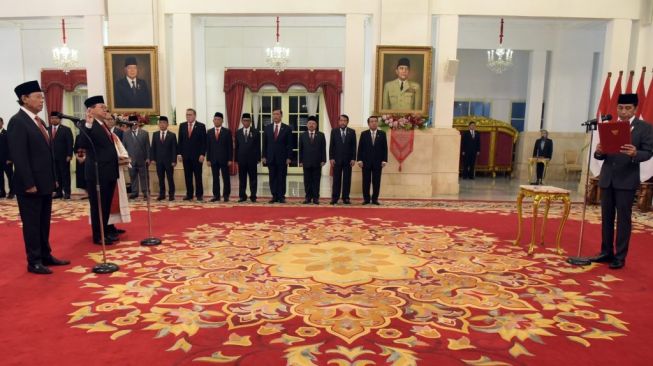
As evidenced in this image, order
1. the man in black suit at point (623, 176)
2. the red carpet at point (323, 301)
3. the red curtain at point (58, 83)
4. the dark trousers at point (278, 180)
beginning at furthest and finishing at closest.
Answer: the red curtain at point (58, 83), the dark trousers at point (278, 180), the man in black suit at point (623, 176), the red carpet at point (323, 301)

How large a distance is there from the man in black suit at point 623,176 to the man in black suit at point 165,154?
679 cm

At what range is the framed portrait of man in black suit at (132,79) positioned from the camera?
8992 mm

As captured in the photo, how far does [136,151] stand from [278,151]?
2.66m

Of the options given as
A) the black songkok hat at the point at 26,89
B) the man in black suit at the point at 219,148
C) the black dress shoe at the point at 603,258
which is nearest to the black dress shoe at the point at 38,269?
the black songkok hat at the point at 26,89

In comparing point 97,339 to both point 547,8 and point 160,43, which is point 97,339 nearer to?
point 160,43

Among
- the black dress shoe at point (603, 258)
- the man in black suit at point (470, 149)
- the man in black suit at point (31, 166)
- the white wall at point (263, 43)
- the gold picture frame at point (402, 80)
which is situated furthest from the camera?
the man in black suit at point (470, 149)

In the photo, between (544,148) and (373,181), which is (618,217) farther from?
(544,148)

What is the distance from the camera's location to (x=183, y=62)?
922 cm

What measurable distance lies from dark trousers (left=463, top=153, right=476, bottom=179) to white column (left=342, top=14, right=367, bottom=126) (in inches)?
211

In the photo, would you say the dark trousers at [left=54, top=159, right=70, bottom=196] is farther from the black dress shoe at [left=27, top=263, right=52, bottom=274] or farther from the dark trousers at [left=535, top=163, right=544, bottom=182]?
the dark trousers at [left=535, top=163, right=544, bottom=182]

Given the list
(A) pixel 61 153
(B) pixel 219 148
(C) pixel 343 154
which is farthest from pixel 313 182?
(A) pixel 61 153

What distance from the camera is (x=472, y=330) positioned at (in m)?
2.91

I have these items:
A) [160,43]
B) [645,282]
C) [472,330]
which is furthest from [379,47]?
[472,330]

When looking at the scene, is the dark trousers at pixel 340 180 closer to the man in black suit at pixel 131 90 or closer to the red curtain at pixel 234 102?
the man in black suit at pixel 131 90
